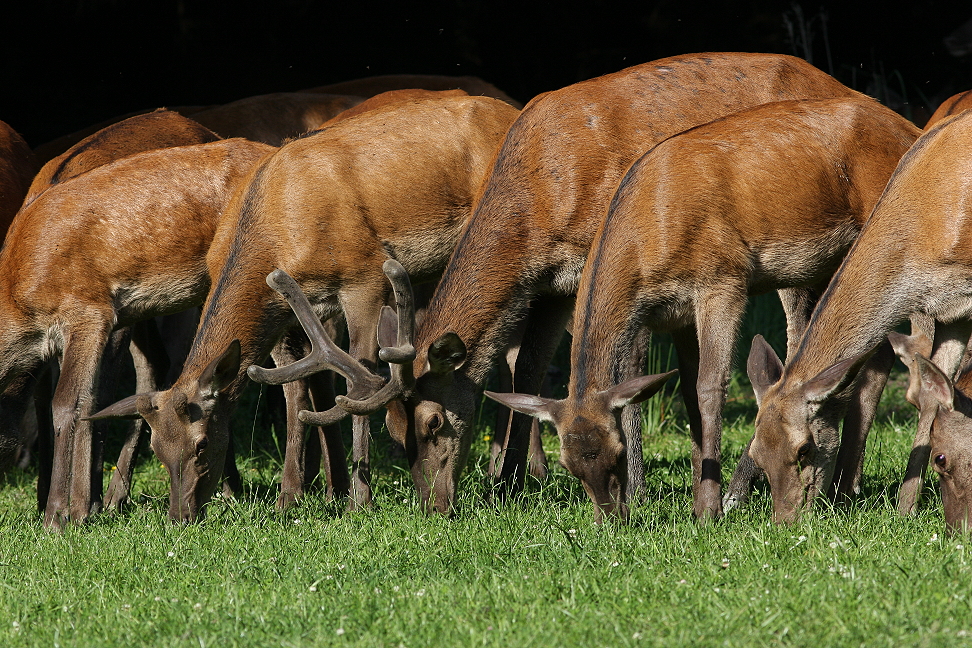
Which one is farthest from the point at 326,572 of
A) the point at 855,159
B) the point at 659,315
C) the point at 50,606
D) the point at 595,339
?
the point at 855,159

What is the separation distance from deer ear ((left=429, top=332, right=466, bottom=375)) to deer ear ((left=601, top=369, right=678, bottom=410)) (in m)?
0.87

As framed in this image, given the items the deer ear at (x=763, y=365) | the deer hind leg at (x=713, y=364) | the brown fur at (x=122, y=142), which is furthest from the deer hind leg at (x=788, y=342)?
the brown fur at (x=122, y=142)

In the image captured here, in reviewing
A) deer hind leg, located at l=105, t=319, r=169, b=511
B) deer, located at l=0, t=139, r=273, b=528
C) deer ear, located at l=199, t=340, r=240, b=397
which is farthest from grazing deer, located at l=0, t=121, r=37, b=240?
deer ear, located at l=199, t=340, r=240, b=397

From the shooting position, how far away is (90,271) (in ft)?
24.7

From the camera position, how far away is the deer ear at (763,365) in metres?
6.26

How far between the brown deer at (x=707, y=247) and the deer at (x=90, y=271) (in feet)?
8.51

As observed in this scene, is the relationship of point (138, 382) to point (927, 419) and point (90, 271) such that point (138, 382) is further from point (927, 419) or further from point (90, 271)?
point (927, 419)

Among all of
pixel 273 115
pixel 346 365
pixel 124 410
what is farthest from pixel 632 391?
pixel 273 115

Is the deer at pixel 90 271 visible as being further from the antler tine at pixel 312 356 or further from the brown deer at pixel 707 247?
the brown deer at pixel 707 247

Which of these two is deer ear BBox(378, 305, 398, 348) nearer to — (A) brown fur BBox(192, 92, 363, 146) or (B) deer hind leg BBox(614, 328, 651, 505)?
(B) deer hind leg BBox(614, 328, 651, 505)

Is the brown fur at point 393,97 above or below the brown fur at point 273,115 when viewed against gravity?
above

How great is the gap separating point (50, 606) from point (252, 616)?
3.35 feet

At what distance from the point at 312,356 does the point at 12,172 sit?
361 centimetres

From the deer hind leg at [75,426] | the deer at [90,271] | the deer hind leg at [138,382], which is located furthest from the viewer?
the deer hind leg at [138,382]
